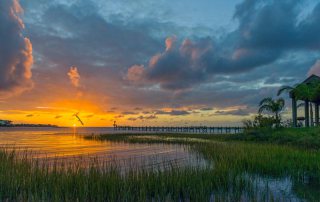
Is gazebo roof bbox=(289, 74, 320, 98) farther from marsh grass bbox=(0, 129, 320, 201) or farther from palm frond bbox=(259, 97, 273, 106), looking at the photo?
marsh grass bbox=(0, 129, 320, 201)

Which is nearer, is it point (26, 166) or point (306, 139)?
point (26, 166)

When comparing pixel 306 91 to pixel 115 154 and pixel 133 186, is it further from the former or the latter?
pixel 133 186

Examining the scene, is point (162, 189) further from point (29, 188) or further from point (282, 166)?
point (282, 166)

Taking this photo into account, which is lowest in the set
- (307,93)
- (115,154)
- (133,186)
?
(115,154)

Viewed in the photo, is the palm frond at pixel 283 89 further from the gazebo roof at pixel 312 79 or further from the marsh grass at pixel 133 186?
the marsh grass at pixel 133 186

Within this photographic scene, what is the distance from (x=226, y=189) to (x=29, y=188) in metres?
7.04

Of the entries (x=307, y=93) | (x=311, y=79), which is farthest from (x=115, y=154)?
(x=311, y=79)

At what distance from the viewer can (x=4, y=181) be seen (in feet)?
34.2

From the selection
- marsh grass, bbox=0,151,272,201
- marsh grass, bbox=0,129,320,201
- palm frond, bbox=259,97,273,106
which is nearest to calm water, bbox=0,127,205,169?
marsh grass, bbox=0,129,320,201

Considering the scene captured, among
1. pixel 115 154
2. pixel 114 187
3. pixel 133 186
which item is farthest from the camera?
pixel 115 154

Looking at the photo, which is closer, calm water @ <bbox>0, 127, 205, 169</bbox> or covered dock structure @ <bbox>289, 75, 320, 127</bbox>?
calm water @ <bbox>0, 127, 205, 169</bbox>

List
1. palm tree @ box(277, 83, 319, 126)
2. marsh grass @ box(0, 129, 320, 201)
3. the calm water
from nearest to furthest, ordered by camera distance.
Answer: marsh grass @ box(0, 129, 320, 201)
the calm water
palm tree @ box(277, 83, 319, 126)

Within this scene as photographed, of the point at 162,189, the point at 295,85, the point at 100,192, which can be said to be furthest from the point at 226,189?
the point at 295,85

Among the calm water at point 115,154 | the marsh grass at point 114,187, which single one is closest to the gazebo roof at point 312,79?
the calm water at point 115,154
